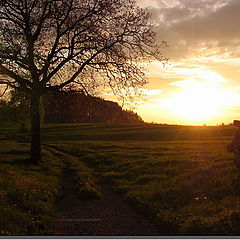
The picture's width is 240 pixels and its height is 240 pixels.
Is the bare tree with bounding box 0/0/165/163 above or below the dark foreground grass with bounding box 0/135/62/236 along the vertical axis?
above

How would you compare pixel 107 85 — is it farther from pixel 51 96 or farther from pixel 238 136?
pixel 238 136

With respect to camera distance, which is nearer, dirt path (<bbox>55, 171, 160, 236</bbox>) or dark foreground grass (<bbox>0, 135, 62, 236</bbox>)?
dark foreground grass (<bbox>0, 135, 62, 236</bbox>)

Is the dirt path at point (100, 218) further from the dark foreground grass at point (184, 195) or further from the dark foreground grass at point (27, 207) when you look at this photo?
the dark foreground grass at point (184, 195)

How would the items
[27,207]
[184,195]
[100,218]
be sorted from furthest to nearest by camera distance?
[184,195], [27,207], [100,218]

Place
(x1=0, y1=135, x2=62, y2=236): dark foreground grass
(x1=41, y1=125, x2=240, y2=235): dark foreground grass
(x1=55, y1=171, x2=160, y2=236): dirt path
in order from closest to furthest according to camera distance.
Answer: (x1=41, y1=125, x2=240, y2=235): dark foreground grass < (x1=0, y1=135, x2=62, y2=236): dark foreground grass < (x1=55, y1=171, x2=160, y2=236): dirt path

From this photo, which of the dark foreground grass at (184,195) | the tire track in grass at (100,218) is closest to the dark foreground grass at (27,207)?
the tire track in grass at (100,218)

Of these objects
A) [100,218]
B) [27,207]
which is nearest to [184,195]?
[100,218]

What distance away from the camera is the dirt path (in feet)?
40.8

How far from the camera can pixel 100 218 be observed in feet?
47.0

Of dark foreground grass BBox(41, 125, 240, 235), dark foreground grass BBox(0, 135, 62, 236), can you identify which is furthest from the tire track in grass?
dark foreground grass BBox(41, 125, 240, 235)

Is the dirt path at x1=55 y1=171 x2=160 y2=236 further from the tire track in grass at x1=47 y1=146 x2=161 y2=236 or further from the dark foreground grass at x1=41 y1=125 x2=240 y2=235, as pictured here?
the dark foreground grass at x1=41 y1=125 x2=240 y2=235

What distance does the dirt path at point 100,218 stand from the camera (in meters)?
12.4

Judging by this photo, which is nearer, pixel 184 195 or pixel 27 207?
pixel 27 207

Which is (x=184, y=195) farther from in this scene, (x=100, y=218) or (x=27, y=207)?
(x=27, y=207)
